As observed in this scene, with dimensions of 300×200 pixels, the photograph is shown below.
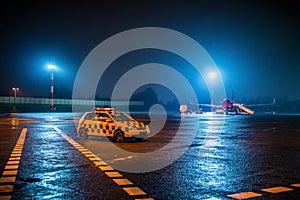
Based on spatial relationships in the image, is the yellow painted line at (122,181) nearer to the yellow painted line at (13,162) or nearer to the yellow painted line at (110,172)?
the yellow painted line at (110,172)

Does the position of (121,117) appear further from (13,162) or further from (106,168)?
(106,168)

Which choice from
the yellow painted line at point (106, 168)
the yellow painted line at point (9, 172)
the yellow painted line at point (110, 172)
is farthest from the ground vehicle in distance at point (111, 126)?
the yellow painted line at point (9, 172)

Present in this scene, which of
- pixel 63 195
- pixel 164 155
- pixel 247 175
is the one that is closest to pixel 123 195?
pixel 63 195

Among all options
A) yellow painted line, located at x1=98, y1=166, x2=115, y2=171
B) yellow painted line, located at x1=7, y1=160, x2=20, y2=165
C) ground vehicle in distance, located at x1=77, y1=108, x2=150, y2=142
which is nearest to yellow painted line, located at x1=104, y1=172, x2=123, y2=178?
yellow painted line, located at x1=98, y1=166, x2=115, y2=171

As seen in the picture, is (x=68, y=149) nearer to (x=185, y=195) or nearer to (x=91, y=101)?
(x=185, y=195)

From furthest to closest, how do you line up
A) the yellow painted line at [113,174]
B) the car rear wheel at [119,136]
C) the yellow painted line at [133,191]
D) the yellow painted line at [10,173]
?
the car rear wheel at [119,136]
the yellow painted line at [113,174]
the yellow painted line at [10,173]
the yellow painted line at [133,191]

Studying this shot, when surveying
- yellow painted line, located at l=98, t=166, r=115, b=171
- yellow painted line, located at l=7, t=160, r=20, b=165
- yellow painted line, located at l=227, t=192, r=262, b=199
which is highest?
yellow painted line, located at l=7, t=160, r=20, b=165

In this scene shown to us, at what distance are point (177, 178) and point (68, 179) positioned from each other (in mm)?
2568

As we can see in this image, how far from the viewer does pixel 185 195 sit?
254 inches

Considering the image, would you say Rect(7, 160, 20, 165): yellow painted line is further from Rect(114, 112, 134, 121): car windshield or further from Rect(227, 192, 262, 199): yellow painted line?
Rect(114, 112, 134, 121): car windshield

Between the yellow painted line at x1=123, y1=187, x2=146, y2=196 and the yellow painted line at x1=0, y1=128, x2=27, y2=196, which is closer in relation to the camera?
the yellow painted line at x1=123, y1=187, x2=146, y2=196

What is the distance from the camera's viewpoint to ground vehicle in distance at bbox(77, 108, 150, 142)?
16250 mm

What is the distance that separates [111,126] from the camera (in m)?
16.4

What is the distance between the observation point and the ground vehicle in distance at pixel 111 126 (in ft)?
53.3
